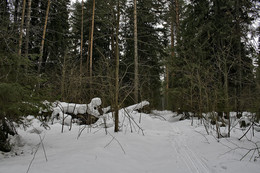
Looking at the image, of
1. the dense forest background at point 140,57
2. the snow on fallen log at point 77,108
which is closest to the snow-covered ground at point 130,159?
the dense forest background at point 140,57

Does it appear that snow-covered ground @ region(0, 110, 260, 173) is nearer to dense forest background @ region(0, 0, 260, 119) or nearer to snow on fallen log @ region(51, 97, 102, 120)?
dense forest background @ region(0, 0, 260, 119)

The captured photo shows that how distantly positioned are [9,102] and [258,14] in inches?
206

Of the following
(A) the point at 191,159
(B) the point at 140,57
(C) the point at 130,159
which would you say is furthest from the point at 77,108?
(B) the point at 140,57

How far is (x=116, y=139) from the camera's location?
419 cm

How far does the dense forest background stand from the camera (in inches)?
137

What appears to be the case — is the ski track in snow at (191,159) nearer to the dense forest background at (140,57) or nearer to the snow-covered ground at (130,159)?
the snow-covered ground at (130,159)

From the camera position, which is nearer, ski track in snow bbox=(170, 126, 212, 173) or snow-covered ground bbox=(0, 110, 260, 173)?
snow-covered ground bbox=(0, 110, 260, 173)

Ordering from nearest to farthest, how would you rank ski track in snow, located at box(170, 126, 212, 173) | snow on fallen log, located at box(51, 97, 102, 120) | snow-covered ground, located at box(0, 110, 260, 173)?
snow-covered ground, located at box(0, 110, 260, 173) < ski track in snow, located at box(170, 126, 212, 173) < snow on fallen log, located at box(51, 97, 102, 120)

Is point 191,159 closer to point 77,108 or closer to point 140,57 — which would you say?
point 77,108

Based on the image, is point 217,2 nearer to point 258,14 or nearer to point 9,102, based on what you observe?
point 258,14

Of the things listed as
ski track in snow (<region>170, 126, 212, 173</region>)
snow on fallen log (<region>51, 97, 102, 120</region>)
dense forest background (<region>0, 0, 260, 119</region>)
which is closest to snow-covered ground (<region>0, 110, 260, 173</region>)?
ski track in snow (<region>170, 126, 212, 173</region>)

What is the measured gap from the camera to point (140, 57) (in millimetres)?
15797

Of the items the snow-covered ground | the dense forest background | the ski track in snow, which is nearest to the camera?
the snow-covered ground

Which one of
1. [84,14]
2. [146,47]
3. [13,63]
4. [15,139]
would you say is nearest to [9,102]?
[13,63]
